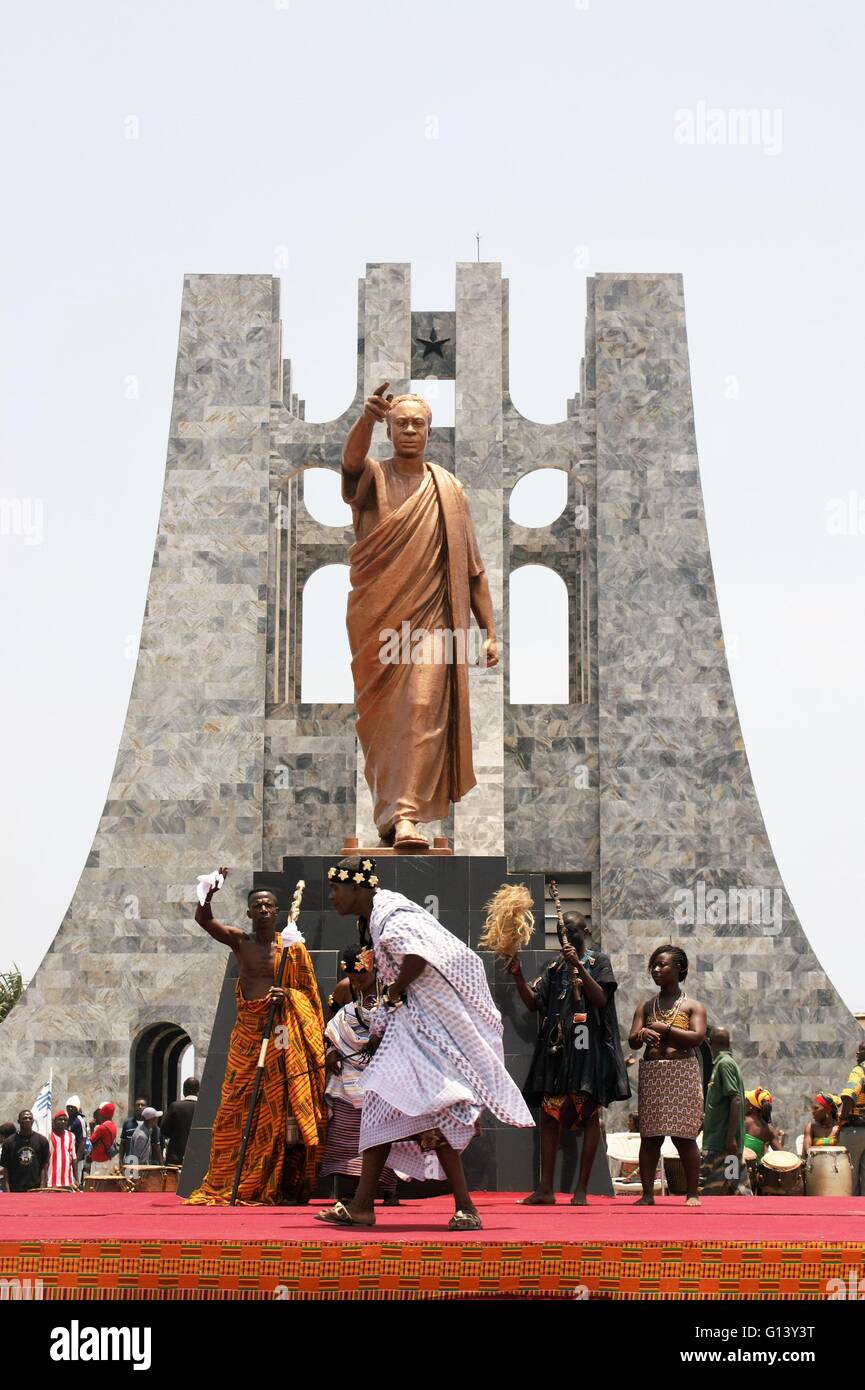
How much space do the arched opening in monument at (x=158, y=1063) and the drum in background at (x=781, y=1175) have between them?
14.8 m

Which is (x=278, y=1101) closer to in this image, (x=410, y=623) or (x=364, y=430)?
(x=410, y=623)

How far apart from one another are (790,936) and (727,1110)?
15421 millimetres

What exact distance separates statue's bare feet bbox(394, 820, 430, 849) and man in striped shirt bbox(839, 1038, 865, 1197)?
425cm

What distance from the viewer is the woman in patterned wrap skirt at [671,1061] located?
407 inches

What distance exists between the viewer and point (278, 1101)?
400 inches

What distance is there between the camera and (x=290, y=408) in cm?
3331

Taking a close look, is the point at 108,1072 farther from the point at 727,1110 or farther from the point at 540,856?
the point at 727,1110

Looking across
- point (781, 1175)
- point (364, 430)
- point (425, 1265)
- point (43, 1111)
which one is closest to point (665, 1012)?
point (425, 1265)

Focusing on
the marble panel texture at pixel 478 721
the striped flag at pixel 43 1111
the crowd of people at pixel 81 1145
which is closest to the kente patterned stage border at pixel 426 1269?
the crowd of people at pixel 81 1145

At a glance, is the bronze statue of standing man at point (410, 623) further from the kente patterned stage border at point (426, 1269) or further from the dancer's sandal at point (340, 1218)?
the kente patterned stage border at point (426, 1269)

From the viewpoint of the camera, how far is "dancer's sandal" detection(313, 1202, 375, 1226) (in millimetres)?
7910

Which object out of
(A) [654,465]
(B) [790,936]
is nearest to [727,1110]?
(B) [790,936]

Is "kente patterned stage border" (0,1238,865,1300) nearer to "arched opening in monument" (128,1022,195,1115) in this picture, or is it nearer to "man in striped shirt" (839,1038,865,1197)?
"man in striped shirt" (839,1038,865,1197)

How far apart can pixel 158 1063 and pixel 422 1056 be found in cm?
2427
